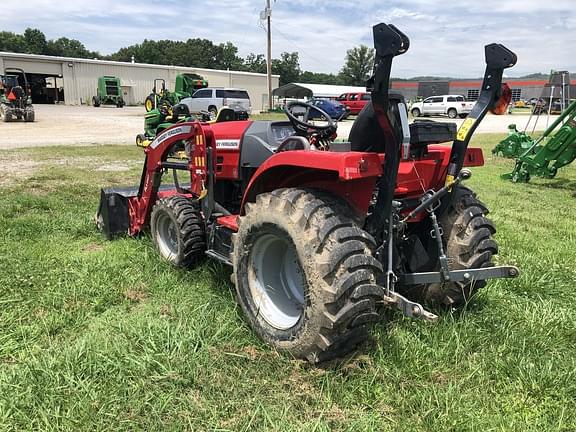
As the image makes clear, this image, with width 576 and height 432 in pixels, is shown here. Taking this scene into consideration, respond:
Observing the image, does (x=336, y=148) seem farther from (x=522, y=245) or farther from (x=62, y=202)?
(x=62, y=202)

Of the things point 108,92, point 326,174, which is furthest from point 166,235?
point 108,92

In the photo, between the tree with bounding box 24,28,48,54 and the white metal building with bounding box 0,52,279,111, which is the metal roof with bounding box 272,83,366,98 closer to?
the white metal building with bounding box 0,52,279,111

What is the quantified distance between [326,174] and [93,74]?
47.6 metres

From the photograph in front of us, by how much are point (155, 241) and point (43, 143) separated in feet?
41.0

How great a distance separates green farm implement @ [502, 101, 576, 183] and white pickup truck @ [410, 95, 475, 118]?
26.5 m

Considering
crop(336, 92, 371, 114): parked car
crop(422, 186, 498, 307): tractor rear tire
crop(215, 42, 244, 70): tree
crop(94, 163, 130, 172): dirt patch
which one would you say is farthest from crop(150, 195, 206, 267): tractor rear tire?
crop(215, 42, 244, 70): tree

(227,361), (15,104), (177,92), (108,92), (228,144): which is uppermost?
(108,92)

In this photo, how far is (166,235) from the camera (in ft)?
15.8

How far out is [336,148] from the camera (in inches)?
126

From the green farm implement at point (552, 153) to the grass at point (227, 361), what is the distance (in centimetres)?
631

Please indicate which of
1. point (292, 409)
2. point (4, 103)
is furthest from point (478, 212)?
point (4, 103)

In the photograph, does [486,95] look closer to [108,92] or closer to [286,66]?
[108,92]

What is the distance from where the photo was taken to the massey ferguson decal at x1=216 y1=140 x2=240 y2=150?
417 centimetres

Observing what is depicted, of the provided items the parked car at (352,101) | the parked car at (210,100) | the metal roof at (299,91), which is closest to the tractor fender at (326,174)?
the parked car at (210,100)
